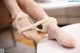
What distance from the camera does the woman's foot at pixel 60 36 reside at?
0.63 m

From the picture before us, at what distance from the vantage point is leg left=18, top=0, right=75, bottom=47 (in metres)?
0.64

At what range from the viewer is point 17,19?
0.74m

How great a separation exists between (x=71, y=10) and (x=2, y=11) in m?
0.67

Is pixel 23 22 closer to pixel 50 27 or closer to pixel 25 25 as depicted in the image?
pixel 25 25

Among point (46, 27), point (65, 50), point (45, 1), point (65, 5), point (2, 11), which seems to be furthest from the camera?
point (45, 1)

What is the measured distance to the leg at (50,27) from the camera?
639mm

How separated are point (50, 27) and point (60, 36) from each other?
7 cm

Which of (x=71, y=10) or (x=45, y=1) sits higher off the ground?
(x=45, y=1)

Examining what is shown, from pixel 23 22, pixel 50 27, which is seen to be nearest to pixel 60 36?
pixel 50 27

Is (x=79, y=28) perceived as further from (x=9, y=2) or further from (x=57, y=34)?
(x=9, y=2)

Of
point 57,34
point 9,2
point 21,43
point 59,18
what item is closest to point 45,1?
point 59,18

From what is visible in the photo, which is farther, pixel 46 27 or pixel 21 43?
pixel 21 43

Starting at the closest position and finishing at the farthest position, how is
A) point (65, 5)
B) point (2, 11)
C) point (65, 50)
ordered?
point (65, 50) → point (2, 11) → point (65, 5)

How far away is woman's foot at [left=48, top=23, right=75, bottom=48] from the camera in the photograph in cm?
63
